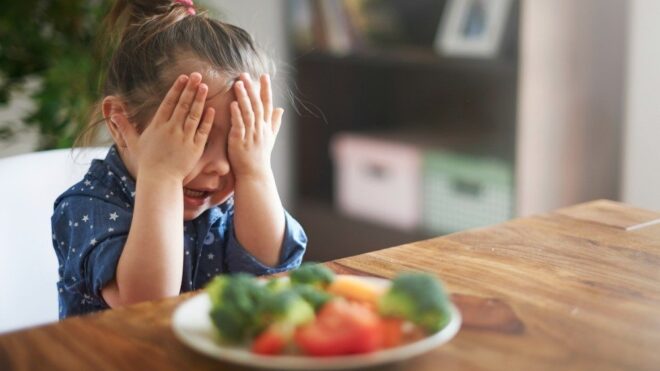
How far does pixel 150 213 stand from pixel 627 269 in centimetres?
51

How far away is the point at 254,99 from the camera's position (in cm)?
114

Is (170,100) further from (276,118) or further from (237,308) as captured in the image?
(237,308)

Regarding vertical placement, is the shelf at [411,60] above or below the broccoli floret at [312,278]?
below

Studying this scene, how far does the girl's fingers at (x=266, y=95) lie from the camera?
116 cm

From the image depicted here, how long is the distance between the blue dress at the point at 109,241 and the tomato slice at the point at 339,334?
1.50 ft

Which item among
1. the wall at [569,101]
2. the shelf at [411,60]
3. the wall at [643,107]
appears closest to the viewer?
the wall at [643,107]

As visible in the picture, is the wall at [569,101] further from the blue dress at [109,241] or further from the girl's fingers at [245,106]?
the girl's fingers at [245,106]

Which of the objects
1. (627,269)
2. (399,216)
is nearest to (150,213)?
(627,269)

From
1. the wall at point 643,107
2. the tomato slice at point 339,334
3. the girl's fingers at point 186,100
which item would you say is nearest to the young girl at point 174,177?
the girl's fingers at point 186,100

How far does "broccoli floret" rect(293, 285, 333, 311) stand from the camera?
73cm

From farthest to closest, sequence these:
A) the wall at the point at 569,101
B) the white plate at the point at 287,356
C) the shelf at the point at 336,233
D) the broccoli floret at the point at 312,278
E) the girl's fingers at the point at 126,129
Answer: the shelf at the point at 336,233
the wall at the point at 569,101
the girl's fingers at the point at 126,129
the broccoli floret at the point at 312,278
the white plate at the point at 287,356

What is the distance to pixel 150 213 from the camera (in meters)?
1.09

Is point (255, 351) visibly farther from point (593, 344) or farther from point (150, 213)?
point (150, 213)

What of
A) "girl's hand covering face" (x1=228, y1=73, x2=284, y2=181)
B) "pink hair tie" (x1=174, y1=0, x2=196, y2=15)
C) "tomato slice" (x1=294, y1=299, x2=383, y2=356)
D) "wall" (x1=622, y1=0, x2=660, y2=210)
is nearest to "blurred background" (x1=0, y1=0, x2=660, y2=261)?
"wall" (x1=622, y1=0, x2=660, y2=210)
